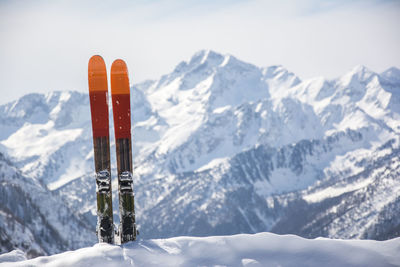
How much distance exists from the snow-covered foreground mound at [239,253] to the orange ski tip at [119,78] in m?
10.7

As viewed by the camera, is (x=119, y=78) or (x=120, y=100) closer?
(x=120, y=100)

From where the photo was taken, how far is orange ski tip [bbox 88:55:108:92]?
4016 cm

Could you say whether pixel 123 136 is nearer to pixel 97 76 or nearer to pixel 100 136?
pixel 100 136

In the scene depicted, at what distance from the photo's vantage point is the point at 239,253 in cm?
3491

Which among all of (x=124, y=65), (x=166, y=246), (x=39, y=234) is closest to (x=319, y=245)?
(x=166, y=246)

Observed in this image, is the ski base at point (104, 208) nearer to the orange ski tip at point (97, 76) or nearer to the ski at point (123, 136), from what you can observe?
the ski at point (123, 136)

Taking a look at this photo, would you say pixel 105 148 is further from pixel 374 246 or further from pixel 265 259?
pixel 374 246

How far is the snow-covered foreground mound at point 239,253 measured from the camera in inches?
1337

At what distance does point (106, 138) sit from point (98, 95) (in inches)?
120

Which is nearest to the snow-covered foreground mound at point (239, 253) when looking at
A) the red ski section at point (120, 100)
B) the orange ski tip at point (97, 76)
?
the red ski section at point (120, 100)

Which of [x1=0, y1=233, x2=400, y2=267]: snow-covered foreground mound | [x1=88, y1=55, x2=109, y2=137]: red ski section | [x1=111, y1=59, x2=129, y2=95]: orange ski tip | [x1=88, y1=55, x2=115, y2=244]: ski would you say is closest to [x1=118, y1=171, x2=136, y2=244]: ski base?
[x1=88, y1=55, x2=115, y2=244]: ski

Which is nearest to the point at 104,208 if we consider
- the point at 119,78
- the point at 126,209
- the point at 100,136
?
the point at 126,209

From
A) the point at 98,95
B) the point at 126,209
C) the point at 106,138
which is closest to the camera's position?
the point at 126,209

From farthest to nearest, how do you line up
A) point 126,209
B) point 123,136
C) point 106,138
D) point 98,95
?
1. point 106,138
2. point 98,95
3. point 123,136
4. point 126,209
